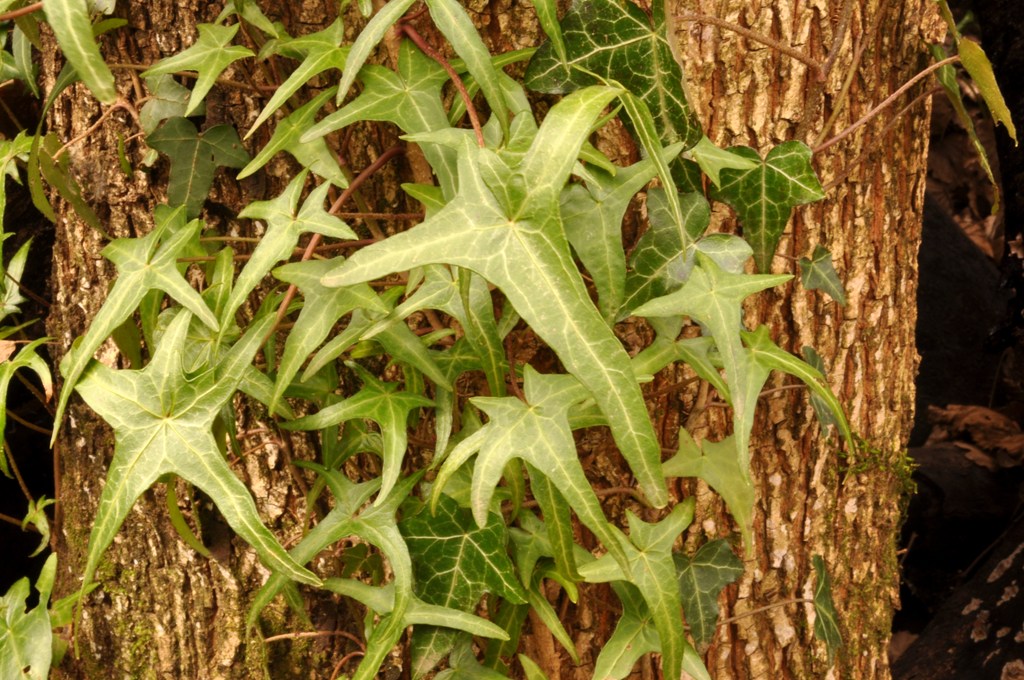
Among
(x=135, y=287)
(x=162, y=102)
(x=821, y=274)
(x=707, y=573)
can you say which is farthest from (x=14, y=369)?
(x=821, y=274)

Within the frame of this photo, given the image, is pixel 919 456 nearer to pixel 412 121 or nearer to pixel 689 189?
pixel 689 189

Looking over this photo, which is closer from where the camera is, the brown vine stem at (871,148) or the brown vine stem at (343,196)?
the brown vine stem at (343,196)

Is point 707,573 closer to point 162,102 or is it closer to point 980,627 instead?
point 162,102

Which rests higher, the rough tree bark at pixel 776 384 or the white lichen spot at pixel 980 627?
the rough tree bark at pixel 776 384

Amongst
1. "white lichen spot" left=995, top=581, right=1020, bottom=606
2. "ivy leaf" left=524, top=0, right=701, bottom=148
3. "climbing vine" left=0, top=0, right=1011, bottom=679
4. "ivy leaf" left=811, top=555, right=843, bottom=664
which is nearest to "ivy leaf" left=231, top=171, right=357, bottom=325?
"climbing vine" left=0, top=0, right=1011, bottom=679

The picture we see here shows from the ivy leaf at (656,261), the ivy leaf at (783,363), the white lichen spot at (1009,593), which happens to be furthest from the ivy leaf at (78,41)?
the white lichen spot at (1009,593)

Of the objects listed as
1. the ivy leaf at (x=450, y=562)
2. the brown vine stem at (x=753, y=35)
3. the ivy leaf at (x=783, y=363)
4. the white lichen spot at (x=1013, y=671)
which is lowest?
the white lichen spot at (x=1013, y=671)

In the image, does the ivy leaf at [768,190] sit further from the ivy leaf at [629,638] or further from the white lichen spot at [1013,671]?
the white lichen spot at [1013,671]

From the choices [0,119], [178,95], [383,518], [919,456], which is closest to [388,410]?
[383,518]
